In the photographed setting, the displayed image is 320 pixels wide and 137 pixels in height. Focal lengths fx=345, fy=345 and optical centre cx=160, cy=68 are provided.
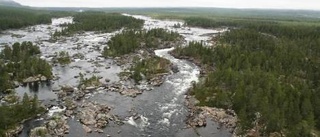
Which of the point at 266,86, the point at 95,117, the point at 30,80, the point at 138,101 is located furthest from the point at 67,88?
the point at 266,86

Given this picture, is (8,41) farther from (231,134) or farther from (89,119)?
(231,134)

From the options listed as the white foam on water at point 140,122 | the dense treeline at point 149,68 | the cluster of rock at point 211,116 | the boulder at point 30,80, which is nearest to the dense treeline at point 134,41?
the dense treeline at point 149,68

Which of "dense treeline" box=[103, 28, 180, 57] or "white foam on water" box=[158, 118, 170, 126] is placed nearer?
"white foam on water" box=[158, 118, 170, 126]

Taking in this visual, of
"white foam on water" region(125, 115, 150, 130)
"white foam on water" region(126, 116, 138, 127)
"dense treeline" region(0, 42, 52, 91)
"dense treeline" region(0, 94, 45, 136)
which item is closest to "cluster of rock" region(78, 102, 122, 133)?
"white foam on water" region(126, 116, 138, 127)

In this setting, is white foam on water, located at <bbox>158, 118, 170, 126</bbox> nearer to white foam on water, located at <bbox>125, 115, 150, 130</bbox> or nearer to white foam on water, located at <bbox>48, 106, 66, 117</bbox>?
white foam on water, located at <bbox>125, 115, 150, 130</bbox>

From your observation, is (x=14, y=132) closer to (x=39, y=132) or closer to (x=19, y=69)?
(x=39, y=132)

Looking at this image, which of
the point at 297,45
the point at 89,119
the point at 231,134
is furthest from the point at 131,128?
the point at 297,45
